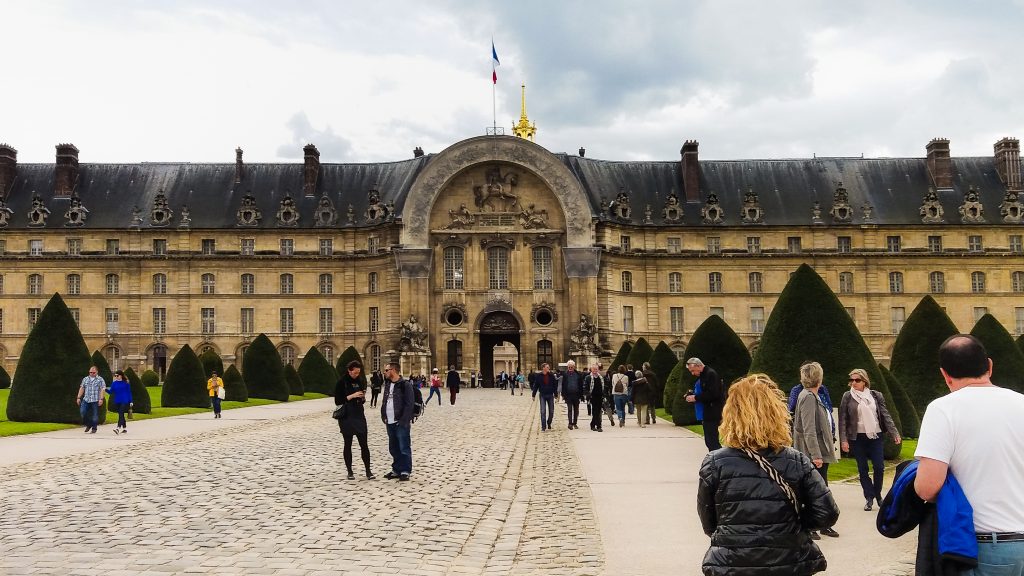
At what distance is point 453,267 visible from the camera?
60.1 m

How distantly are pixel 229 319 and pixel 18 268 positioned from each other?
13.6 metres

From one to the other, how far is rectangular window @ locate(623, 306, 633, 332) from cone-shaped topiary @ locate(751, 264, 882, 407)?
4371 cm

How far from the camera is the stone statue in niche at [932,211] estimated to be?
62219 millimetres

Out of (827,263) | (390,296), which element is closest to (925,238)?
(827,263)

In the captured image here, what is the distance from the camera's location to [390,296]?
6072 cm

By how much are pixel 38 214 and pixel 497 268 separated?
29527 millimetres

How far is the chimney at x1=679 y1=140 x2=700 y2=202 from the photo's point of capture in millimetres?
64875

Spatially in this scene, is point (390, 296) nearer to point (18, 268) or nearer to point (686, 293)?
point (686, 293)

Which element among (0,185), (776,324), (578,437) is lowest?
(578,437)

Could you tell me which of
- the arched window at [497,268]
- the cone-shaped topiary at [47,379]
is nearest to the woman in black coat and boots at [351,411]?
the cone-shaped topiary at [47,379]

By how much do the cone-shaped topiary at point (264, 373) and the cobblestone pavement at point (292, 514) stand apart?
21.4m

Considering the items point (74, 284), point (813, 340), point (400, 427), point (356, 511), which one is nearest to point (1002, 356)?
point (813, 340)

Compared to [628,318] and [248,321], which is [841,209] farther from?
[248,321]

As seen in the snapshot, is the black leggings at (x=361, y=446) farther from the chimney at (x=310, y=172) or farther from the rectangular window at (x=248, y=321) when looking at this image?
the chimney at (x=310, y=172)
